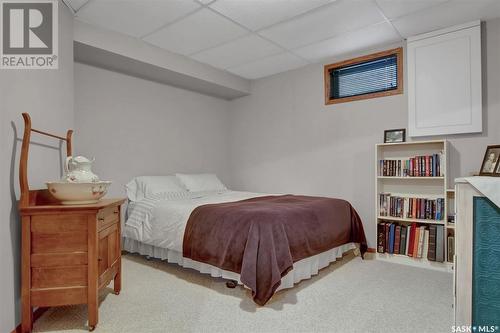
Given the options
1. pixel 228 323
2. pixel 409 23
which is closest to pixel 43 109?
pixel 228 323

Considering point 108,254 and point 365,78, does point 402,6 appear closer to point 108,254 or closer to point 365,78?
point 365,78

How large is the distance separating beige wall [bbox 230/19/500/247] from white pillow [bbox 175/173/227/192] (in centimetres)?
80

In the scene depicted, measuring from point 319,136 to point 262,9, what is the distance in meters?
1.91

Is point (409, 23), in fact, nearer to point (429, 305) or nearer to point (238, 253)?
point (429, 305)

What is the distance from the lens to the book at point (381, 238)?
3.35 m

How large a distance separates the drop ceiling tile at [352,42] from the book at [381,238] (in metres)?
2.10

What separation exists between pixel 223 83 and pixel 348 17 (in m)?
2.06

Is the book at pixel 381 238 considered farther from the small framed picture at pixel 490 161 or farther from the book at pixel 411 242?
the small framed picture at pixel 490 161

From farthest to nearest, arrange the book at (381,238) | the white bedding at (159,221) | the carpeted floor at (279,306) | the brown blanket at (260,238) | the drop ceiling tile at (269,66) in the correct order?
the drop ceiling tile at (269,66) < the book at (381,238) < the white bedding at (159,221) < the brown blanket at (260,238) < the carpeted floor at (279,306)

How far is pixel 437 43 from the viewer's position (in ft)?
10.4

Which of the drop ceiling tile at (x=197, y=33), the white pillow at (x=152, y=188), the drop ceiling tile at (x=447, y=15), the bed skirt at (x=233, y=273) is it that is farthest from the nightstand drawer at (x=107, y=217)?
the drop ceiling tile at (x=447, y=15)

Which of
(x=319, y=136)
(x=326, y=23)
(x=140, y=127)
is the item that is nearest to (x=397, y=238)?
(x=319, y=136)

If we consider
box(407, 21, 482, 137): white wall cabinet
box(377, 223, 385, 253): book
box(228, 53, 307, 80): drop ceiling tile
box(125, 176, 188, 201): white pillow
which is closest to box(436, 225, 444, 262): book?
box(377, 223, 385, 253): book

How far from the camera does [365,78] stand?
3832 mm
